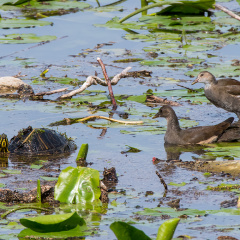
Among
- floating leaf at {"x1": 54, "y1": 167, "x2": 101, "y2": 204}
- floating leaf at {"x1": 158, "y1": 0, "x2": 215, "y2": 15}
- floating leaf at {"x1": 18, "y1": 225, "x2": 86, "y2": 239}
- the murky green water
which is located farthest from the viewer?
floating leaf at {"x1": 158, "y1": 0, "x2": 215, "y2": 15}

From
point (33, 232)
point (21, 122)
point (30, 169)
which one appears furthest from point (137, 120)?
point (33, 232)

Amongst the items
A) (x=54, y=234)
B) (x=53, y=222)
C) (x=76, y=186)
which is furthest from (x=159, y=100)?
(x=53, y=222)

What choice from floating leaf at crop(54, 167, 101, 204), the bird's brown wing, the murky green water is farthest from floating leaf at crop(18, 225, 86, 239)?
the bird's brown wing

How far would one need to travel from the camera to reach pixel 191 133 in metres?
9.32

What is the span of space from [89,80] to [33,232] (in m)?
5.65

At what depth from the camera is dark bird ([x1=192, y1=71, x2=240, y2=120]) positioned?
11125 millimetres

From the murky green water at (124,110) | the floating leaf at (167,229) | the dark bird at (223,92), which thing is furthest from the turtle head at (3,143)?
the floating leaf at (167,229)

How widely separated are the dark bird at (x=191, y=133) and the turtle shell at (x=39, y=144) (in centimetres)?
143

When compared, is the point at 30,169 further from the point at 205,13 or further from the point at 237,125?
the point at 205,13

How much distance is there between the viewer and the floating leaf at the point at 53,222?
5.06 m

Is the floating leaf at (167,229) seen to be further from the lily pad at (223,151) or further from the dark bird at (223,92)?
the dark bird at (223,92)

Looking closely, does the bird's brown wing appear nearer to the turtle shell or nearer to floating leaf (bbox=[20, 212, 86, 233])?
the turtle shell

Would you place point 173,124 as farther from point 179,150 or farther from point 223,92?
point 223,92

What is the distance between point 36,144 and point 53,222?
3.83 metres
